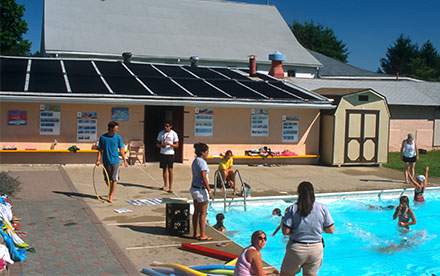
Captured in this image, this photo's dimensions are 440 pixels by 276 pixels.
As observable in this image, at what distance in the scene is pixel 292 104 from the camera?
62.6 ft

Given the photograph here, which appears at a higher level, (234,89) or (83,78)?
(83,78)

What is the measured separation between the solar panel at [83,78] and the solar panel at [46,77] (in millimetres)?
348

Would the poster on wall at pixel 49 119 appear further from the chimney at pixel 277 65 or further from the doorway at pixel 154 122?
the chimney at pixel 277 65

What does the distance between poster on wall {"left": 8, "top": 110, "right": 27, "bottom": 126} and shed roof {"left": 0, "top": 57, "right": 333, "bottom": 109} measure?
2.95 ft

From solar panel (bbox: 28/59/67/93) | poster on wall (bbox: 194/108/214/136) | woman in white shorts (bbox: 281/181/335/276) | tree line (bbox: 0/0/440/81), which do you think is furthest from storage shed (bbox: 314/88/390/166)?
tree line (bbox: 0/0/440/81)

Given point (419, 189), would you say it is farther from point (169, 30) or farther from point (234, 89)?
point (169, 30)

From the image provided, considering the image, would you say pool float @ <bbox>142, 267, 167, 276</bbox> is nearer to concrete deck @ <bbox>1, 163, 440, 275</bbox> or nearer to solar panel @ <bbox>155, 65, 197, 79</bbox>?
concrete deck @ <bbox>1, 163, 440, 275</bbox>

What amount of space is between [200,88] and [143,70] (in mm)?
3538

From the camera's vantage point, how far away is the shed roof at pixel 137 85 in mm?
16688

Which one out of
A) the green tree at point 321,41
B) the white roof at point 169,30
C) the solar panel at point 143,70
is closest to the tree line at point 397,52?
the green tree at point 321,41

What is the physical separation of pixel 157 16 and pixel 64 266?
97.4 feet

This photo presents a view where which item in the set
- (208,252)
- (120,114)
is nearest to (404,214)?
(208,252)

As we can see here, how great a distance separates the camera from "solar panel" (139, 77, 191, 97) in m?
17.8

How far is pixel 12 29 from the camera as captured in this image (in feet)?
167
